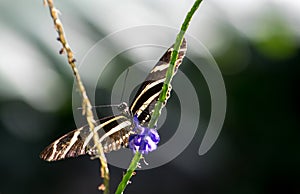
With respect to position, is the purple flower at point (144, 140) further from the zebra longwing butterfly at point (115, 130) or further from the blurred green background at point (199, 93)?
the blurred green background at point (199, 93)

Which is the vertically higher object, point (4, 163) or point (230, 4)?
point (230, 4)

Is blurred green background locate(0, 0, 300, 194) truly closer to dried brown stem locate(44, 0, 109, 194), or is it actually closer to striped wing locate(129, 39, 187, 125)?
striped wing locate(129, 39, 187, 125)

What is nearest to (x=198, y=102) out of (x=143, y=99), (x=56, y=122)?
(x=56, y=122)

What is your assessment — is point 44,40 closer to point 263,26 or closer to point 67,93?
point 67,93

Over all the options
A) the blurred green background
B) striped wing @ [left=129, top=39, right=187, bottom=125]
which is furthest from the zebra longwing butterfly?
the blurred green background

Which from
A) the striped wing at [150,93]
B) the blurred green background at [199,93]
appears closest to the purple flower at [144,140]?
the striped wing at [150,93]

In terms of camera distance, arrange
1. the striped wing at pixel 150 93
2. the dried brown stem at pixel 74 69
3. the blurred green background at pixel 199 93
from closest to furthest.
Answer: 1. the dried brown stem at pixel 74 69
2. the striped wing at pixel 150 93
3. the blurred green background at pixel 199 93

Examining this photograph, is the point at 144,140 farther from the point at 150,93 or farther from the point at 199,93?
the point at 199,93
